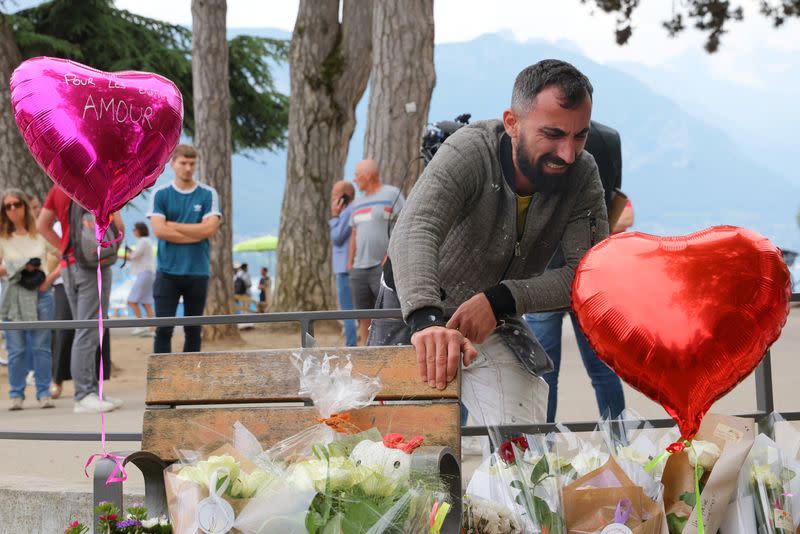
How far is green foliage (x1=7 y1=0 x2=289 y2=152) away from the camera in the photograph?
22312 millimetres

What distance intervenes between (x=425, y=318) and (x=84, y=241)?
17.6 feet

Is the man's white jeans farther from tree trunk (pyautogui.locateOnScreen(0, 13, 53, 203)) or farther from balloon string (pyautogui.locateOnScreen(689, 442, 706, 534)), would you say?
tree trunk (pyautogui.locateOnScreen(0, 13, 53, 203))

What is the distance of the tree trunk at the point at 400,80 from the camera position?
11.2 metres

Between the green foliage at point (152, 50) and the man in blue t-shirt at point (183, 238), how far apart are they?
1444 centimetres

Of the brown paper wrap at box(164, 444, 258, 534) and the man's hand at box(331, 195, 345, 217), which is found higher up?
the brown paper wrap at box(164, 444, 258, 534)

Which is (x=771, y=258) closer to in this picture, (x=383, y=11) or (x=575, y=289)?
(x=575, y=289)

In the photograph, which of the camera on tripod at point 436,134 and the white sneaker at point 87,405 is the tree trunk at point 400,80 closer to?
the white sneaker at point 87,405

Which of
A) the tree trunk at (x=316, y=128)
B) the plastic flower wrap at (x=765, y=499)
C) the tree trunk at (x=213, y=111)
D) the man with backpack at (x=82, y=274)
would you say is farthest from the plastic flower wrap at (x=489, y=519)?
the tree trunk at (x=213, y=111)

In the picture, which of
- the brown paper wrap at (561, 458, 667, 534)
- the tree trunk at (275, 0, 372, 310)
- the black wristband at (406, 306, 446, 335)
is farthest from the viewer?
the tree trunk at (275, 0, 372, 310)

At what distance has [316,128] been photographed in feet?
52.4

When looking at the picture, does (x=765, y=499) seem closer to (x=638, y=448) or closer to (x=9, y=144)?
(x=638, y=448)

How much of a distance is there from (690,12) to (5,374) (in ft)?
38.8

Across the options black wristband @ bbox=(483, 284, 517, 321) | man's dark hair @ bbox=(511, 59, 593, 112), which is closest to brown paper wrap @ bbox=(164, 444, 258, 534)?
black wristband @ bbox=(483, 284, 517, 321)

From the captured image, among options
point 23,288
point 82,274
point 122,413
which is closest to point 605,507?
point 82,274
